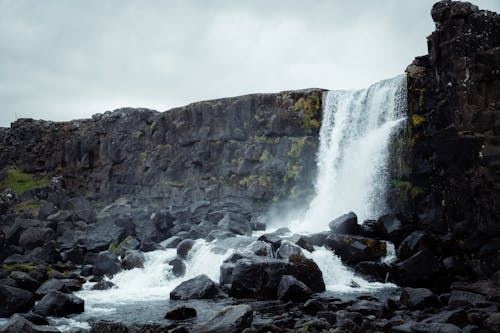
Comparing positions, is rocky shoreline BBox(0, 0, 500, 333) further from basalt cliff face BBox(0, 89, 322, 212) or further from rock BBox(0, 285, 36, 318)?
basalt cliff face BBox(0, 89, 322, 212)

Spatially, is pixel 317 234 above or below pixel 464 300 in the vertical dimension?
above

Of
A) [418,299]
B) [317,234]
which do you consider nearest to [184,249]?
[317,234]

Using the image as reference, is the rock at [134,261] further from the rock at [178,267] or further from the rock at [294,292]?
the rock at [294,292]

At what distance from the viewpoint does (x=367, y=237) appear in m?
28.7

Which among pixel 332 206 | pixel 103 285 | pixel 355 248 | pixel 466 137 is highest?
pixel 466 137

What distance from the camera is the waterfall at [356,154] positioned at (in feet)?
125

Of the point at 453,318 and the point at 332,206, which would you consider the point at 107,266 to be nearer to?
the point at 453,318

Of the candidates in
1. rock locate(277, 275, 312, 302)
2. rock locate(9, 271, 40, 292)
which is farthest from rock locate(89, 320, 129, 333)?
rock locate(9, 271, 40, 292)

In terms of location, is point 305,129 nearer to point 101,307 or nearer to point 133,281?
point 133,281

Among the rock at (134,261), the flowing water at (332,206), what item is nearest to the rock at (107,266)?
the rock at (134,261)

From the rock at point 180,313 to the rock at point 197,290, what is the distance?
3.32m

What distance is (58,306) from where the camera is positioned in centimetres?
1905

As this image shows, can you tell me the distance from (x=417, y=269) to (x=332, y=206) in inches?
707

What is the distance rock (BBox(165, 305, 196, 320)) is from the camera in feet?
59.0
